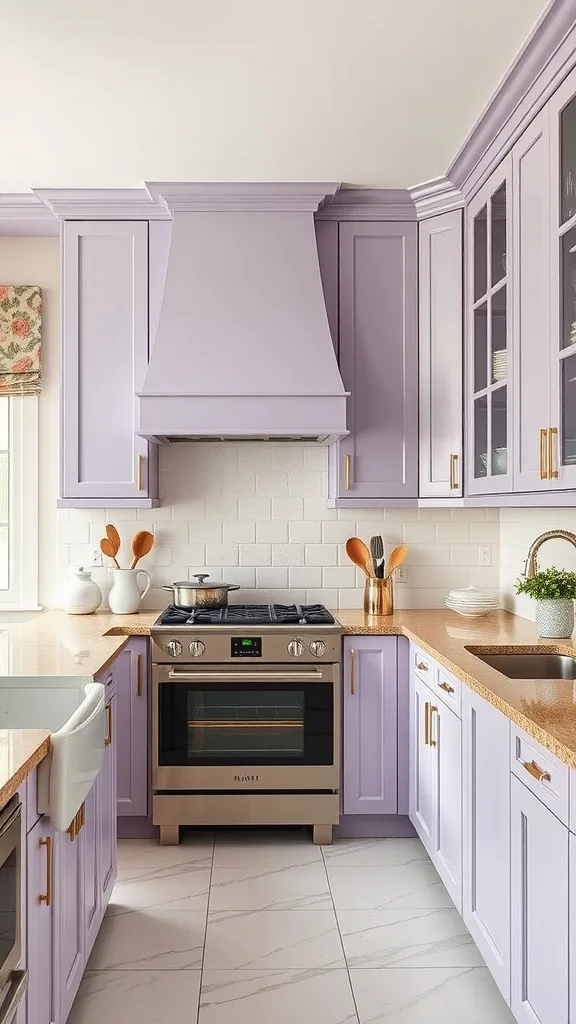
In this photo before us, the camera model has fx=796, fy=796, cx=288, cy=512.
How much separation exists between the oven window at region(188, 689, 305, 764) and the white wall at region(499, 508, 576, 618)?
46.7 inches

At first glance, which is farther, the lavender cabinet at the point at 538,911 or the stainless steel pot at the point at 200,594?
the stainless steel pot at the point at 200,594

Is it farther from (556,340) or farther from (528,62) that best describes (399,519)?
(528,62)

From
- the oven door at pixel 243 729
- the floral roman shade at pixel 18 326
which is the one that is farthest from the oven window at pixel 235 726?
the floral roman shade at pixel 18 326

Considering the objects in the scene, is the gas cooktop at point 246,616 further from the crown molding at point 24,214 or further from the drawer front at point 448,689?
the crown molding at point 24,214

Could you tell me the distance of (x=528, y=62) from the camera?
236cm

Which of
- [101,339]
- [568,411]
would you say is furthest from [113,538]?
[568,411]

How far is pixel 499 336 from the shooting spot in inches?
113

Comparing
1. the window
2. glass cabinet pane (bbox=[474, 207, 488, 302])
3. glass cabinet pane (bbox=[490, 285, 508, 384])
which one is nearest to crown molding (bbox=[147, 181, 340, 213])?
glass cabinet pane (bbox=[474, 207, 488, 302])

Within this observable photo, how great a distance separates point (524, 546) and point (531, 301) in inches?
54.0

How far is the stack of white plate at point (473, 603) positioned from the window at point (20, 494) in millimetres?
1998

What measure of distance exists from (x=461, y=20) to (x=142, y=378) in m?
1.89

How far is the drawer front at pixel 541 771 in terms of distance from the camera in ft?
5.23

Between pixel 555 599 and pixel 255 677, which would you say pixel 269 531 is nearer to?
pixel 255 677

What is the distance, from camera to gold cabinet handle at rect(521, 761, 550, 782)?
170cm
